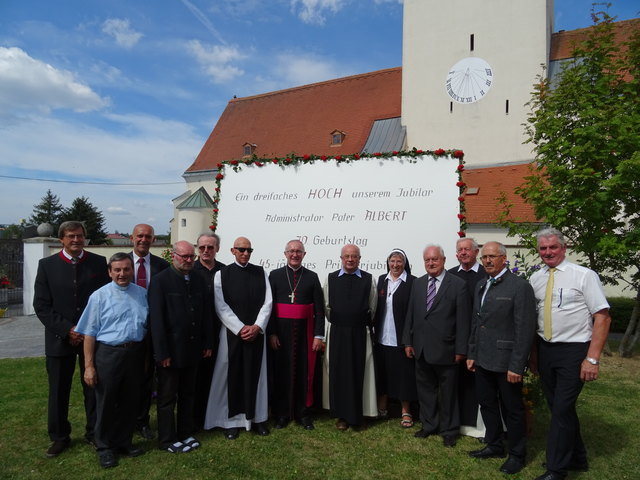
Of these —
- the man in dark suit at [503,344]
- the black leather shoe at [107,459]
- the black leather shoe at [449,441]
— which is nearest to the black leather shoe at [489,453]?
the man in dark suit at [503,344]

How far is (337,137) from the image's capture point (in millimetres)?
26031

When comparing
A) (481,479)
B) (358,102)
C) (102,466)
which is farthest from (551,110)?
(358,102)

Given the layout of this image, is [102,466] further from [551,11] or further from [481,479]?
[551,11]

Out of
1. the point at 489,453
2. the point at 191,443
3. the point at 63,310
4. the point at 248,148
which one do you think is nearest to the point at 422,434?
the point at 489,453

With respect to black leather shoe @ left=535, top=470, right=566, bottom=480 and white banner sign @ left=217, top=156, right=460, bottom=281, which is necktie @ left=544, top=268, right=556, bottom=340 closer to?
black leather shoe @ left=535, top=470, right=566, bottom=480

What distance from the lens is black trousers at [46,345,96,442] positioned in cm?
390

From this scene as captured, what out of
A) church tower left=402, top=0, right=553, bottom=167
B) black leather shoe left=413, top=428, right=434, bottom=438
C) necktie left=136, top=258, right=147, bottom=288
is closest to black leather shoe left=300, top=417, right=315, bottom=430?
black leather shoe left=413, top=428, right=434, bottom=438

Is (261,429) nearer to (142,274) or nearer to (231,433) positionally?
(231,433)

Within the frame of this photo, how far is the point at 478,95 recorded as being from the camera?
845 inches

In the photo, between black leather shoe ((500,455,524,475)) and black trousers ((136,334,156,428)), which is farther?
black trousers ((136,334,156,428))

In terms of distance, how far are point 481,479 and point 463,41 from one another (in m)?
22.0

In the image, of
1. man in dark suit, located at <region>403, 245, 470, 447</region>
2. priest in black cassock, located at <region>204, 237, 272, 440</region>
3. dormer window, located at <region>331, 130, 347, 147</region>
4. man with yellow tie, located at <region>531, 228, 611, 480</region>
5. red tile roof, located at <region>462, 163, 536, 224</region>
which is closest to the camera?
man with yellow tie, located at <region>531, 228, 611, 480</region>

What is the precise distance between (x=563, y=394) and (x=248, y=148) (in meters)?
27.3

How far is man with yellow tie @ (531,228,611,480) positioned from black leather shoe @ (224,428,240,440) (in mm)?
2667
